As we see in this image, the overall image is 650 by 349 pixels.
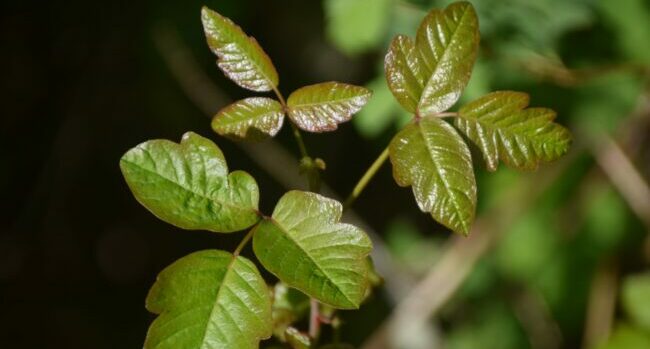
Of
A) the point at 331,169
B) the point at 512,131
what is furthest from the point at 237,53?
the point at 331,169

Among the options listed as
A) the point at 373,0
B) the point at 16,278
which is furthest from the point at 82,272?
the point at 373,0

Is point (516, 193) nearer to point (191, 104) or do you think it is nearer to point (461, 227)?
point (191, 104)

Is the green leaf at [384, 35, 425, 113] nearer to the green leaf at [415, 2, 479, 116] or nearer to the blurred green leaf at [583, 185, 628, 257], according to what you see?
the green leaf at [415, 2, 479, 116]

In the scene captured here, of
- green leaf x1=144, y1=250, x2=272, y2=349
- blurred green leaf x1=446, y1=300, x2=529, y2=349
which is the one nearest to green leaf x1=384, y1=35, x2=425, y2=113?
green leaf x1=144, y1=250, x2=272, y2=349

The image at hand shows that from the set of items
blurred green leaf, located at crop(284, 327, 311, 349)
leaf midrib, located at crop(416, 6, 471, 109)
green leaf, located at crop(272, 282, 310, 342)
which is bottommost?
green leaf, located at crop(272, 282, 310, 342)

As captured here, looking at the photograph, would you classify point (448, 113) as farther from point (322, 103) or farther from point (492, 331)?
point (492, 331)

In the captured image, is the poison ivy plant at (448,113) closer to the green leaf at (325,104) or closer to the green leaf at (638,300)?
the green leaf at (325,104)
